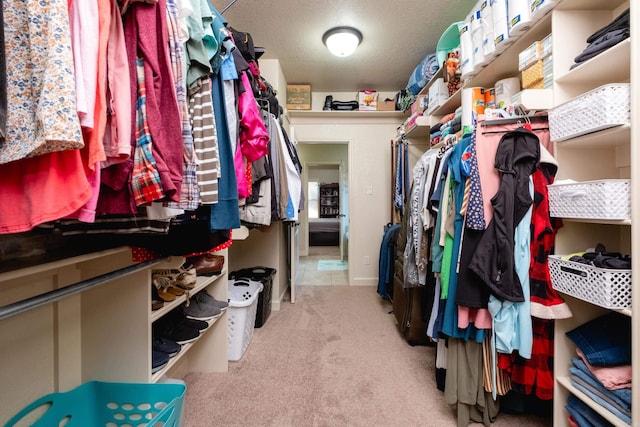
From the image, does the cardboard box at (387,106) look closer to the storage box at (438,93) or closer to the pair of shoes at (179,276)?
the storage box at (438,93)

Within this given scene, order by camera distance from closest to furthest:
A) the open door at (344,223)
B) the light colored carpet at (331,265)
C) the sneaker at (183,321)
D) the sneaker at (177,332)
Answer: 1. the sneaker at (177,332)
2. the sneaker at (183,321)
3. the light colored carpet at (331,265)
4. the open door at (344,223)

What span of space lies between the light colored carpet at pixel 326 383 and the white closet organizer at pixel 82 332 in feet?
1.73

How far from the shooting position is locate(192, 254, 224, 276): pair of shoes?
152cm

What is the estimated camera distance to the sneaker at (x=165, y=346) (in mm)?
1213

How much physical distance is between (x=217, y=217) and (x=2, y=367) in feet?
2.60

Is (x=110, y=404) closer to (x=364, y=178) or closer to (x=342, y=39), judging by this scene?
(x=342, y=39)

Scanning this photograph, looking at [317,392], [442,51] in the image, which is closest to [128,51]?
[317,392]

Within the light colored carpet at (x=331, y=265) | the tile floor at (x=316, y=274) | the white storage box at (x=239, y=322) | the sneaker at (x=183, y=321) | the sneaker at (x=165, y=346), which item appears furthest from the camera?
the light colored carpet at (x=331, y=265)

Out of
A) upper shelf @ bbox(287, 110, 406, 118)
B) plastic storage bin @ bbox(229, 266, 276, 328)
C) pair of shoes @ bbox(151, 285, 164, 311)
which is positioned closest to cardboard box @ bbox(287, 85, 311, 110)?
upper shelf @ bbox(287, 110, 406, 118)

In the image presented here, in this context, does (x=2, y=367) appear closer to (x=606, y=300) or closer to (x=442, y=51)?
(x=606, y=300)

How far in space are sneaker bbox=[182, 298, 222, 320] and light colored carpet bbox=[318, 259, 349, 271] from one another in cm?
304

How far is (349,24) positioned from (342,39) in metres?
0.12

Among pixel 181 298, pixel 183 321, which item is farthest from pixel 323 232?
pixel 181 298

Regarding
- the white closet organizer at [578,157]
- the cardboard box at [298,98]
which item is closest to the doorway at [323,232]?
the cardboard box at [298,98]
